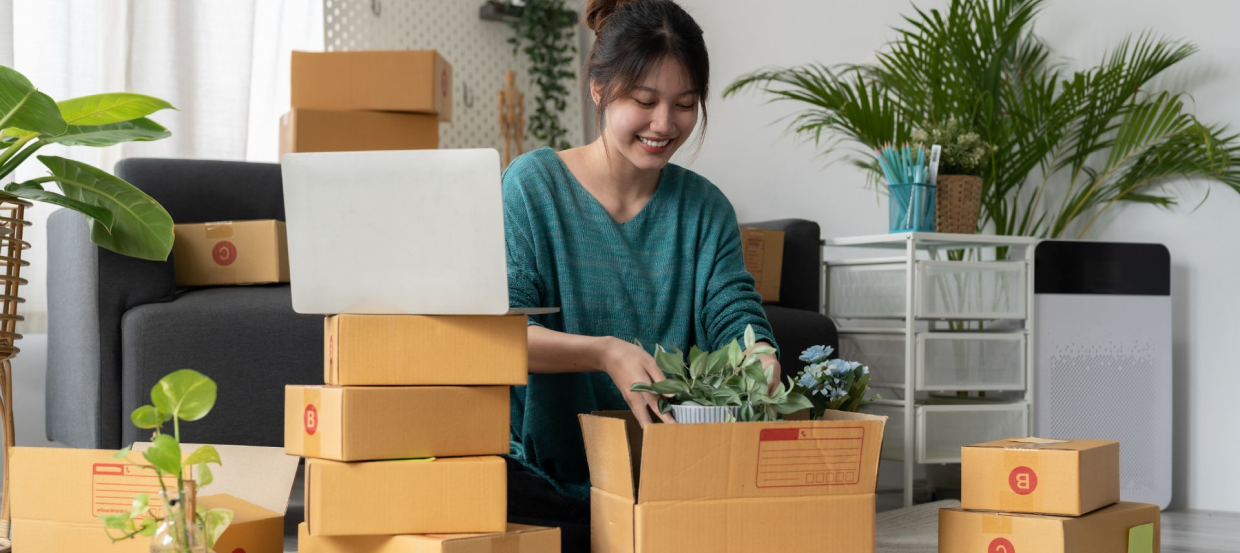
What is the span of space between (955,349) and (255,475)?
1797mm

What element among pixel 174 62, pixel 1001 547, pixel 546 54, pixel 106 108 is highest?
pixel 546 54

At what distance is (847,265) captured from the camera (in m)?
2.98

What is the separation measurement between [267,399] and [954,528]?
1431mm

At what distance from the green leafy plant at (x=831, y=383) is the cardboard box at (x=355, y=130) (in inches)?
58.7

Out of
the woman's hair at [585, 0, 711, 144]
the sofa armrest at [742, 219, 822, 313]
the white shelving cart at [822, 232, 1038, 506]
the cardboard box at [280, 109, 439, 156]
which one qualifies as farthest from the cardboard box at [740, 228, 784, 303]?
the woman's hair at [585, 0, 711, 144]

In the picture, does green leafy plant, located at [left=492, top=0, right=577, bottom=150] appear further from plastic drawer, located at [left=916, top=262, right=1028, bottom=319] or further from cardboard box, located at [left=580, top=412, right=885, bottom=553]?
cardboard box, located at [left=580, top=412, right=885, bottom=553]

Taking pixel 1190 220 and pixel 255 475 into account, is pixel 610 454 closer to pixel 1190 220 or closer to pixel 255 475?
pixel 255 475

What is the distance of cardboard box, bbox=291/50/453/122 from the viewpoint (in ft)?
10.4

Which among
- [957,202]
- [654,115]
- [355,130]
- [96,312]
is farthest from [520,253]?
[355,130]

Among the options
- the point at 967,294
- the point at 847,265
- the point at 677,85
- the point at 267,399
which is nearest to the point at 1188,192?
the point at 967,294

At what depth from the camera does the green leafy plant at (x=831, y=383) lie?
81.5 inches

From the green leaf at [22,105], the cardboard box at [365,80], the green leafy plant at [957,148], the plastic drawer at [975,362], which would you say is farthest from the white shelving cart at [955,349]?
the green leaf at [22,105]

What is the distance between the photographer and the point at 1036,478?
4.04ft

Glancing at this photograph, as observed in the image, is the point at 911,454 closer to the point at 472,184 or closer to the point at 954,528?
the point at 954,528
